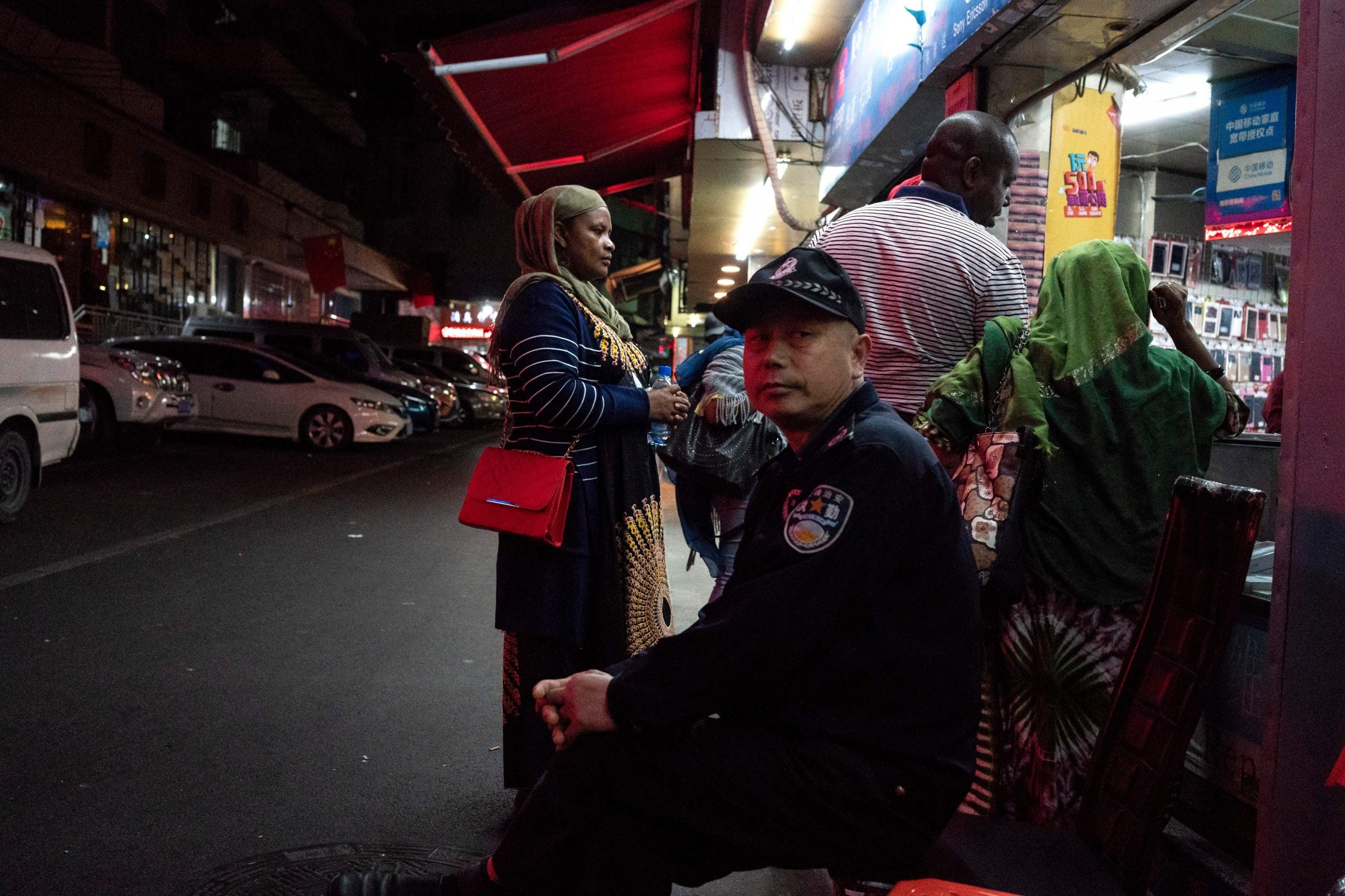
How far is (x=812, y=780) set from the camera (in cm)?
164

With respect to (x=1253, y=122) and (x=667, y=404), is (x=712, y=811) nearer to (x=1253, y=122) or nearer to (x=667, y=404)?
(x=667, y=404)

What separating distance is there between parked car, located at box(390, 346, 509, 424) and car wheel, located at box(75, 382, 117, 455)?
11.7 m

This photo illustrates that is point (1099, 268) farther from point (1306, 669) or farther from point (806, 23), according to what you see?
point (806, 23)

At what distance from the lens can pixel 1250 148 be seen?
752 centimetres

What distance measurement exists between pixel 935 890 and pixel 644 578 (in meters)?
1.70

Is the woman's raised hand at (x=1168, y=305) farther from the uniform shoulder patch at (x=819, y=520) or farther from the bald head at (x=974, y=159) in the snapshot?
the uniform shoulder patch at (x=819, y=520)

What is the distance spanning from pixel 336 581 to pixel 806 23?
5.52 metres

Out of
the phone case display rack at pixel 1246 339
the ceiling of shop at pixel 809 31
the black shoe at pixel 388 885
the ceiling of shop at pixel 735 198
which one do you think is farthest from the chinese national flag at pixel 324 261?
the black shoe at pixel 388 885

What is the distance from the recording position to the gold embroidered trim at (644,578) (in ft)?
10.2

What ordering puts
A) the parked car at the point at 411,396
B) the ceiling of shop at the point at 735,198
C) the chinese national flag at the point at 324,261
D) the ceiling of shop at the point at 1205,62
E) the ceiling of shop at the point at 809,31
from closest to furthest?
the ceiling of shop at the point at 1205,62 < the ceiling of shop at the point at 809,31 < the ceiling of shop at the point at 735,198 < the parked car at the point at 411,396 < the chinese national flag at the point at 324,261

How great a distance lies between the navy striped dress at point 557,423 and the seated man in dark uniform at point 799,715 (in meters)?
1.30

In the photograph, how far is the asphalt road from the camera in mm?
3090

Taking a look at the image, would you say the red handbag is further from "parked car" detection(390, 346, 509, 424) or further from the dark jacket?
Answer: "parked car" detection(390, 346, 509, 424)

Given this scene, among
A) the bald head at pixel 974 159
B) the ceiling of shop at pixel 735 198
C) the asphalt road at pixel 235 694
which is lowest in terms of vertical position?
the asphalt road at pixel 235 694
